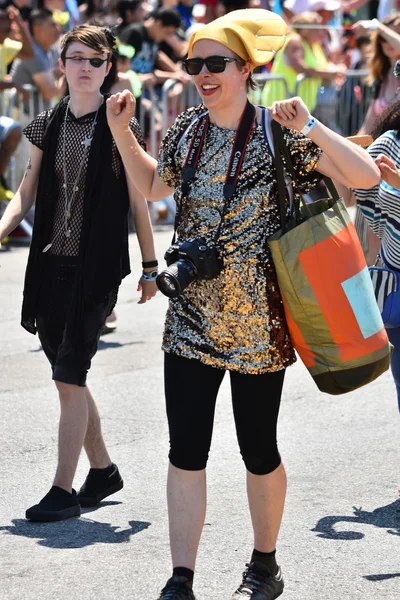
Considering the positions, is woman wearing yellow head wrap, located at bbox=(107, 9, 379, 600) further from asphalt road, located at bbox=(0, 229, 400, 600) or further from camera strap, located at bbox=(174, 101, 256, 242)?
asphalt road, located at bbox=(0, 229, 400, 600)

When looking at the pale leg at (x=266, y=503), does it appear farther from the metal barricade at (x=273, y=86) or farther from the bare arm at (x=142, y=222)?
the metal barricade at (x=273, y=86)

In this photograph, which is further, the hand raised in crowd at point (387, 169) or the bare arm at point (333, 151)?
the hand raised in crowd at point (387, 169)

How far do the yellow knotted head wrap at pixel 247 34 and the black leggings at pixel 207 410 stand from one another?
1.02 meters

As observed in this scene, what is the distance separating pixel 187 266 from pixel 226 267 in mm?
160

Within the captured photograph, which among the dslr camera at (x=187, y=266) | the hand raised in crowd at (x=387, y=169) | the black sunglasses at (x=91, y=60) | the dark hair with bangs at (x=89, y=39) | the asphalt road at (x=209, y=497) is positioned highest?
the dark hair with bangs at (x=89, y=39)

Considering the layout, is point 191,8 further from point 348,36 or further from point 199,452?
point 199,452

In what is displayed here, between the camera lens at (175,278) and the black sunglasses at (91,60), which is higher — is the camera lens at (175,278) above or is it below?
below

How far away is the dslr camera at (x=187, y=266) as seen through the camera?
378 centimetres

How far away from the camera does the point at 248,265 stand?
154 inches

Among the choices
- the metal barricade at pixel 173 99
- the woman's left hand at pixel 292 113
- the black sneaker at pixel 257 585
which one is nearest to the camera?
the woman's left hand at pixel 292 113

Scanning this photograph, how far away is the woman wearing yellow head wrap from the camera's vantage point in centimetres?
388

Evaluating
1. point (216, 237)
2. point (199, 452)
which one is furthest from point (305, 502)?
point (216, 237)

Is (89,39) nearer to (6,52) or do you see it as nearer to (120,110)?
(120,110)

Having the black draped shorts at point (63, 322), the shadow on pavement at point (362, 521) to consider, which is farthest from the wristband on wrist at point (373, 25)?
the shadow on pavement at point (362, 521)
